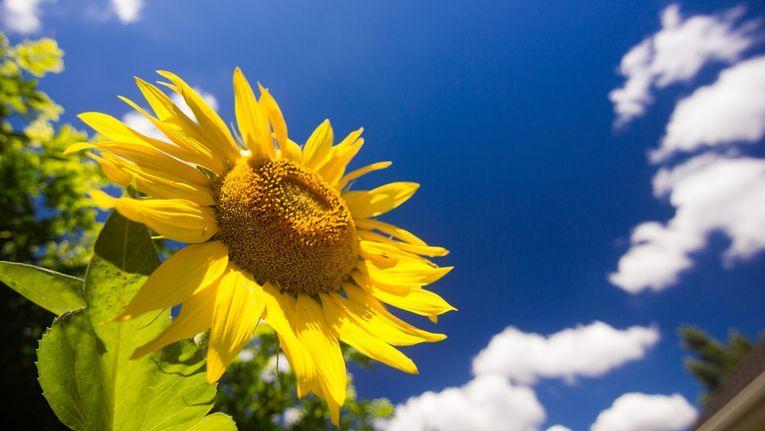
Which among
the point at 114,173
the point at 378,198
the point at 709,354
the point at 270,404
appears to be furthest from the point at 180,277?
the point at 709,354

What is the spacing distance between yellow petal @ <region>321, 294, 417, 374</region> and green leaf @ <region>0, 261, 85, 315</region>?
1.39 ft

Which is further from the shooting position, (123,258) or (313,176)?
(313,176)

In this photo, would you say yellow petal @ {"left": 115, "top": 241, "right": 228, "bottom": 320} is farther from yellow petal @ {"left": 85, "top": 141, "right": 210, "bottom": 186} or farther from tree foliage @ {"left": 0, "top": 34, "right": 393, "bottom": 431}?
tree foliage @ {"left": 0, "top": 34, "right": 393, "bottom": 431}

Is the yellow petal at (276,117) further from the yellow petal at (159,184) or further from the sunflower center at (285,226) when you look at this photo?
the yellow petal at (159,184)

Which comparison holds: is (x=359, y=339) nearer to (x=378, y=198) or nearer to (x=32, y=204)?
(x=378, y=198)

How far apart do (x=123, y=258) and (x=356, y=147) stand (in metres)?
0.73

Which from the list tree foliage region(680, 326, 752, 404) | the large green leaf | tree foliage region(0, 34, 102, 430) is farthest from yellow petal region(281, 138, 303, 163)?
tree foliage region(680, 326, 752, 404)

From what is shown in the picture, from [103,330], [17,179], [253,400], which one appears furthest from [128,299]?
[17,179]

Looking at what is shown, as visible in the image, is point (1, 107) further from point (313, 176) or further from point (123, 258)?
point (123, 258)

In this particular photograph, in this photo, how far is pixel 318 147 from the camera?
1.26m

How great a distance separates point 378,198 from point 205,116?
51 centimetres

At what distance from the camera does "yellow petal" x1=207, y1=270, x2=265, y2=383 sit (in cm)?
72

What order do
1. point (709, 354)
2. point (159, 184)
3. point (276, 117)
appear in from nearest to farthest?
point (159, 184), point (276, 117), point (709, 354)

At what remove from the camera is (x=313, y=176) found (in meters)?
1.22
